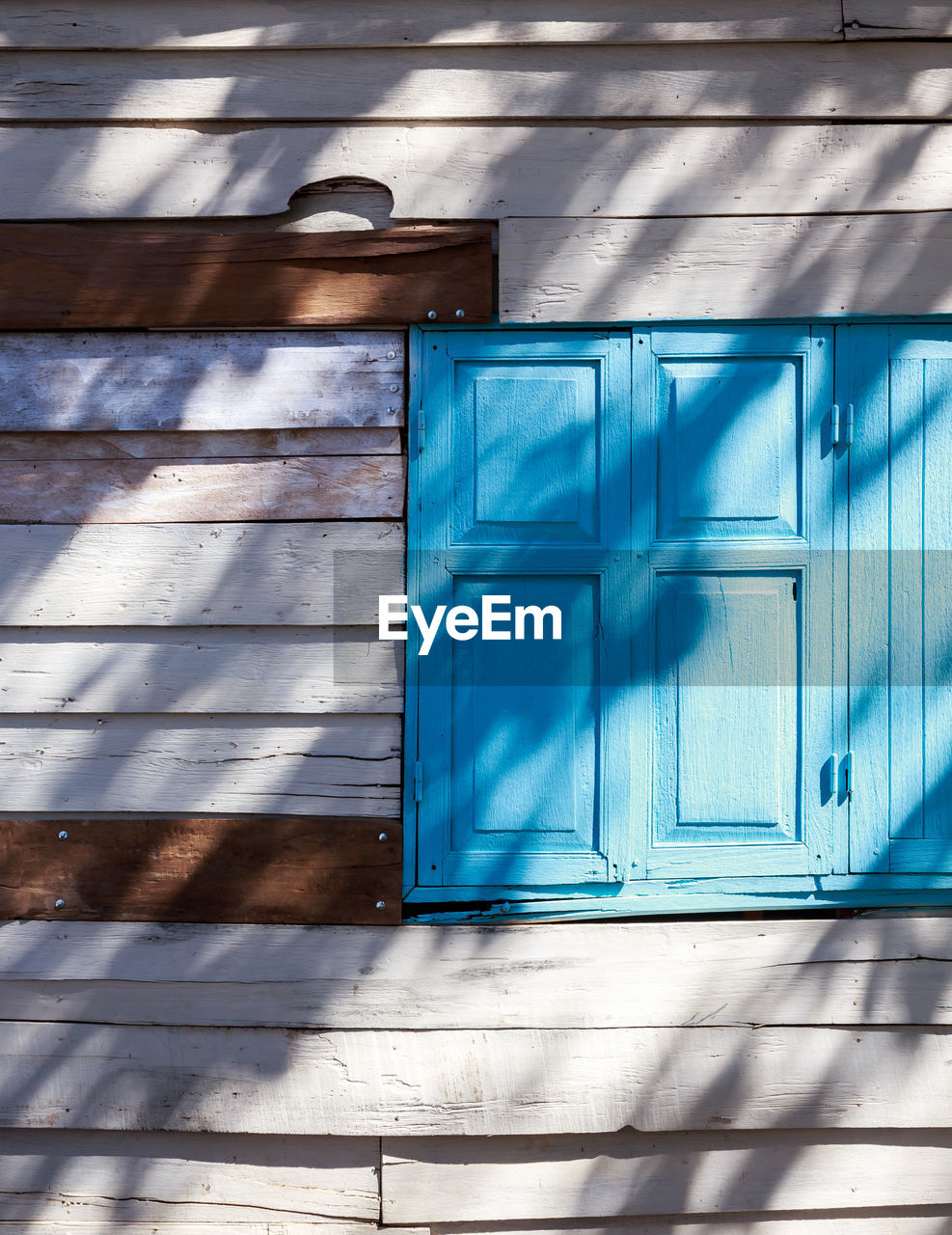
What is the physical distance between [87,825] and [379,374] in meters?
1.31

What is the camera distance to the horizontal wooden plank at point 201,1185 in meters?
2.11

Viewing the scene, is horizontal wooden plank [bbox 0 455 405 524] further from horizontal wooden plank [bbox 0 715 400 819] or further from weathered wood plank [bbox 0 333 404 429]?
horizontal wooden plank [bbox 0 715 400 819]

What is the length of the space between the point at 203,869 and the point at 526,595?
1029 mm

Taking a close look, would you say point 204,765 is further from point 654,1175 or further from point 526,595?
point 654,1175

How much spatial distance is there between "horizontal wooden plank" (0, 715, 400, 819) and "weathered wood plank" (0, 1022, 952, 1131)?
545mm

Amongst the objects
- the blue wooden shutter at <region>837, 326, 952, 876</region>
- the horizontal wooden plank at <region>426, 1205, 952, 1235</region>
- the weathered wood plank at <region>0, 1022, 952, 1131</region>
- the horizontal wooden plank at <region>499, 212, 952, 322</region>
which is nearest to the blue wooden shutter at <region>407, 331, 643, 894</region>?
the horizontal wooden plank at <region>499, 212, 952, 322</region>

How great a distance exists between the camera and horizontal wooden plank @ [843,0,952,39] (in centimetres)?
209

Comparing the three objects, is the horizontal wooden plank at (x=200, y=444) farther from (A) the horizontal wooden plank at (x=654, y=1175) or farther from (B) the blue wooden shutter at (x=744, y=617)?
(A) the horizontal wooden plank at (x=654, y=1175)

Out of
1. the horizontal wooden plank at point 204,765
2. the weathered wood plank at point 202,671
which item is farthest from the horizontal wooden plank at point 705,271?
the horizontal wooden plank at point 204,765

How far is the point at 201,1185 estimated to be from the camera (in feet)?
6.92

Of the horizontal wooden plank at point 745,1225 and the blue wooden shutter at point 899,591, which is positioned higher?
the blue wooden shutter at point 899,591

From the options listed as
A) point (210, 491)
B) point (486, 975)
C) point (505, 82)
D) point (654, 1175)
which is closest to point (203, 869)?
point (486, 975)

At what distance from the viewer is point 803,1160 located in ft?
6.95

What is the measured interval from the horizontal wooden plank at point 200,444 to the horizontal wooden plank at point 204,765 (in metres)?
0.64
